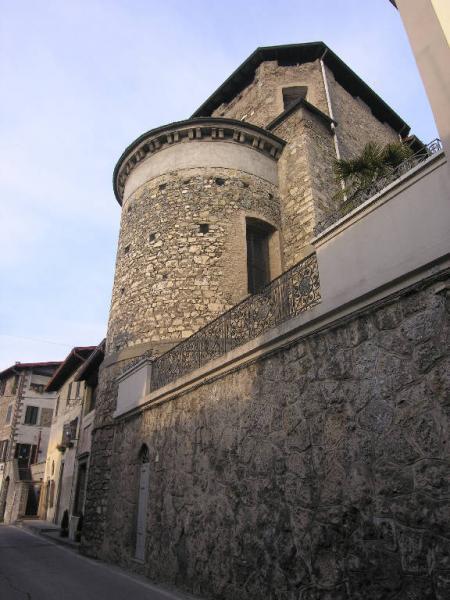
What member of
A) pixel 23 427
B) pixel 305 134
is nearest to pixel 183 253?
pixel 305 134

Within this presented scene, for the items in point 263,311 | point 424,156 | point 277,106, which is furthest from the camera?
point 277,106

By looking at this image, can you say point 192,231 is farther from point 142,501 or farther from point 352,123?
point 352,123

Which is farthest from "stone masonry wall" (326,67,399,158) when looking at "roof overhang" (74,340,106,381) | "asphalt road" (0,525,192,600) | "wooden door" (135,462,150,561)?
"asphalt road" (0,525,192,600)

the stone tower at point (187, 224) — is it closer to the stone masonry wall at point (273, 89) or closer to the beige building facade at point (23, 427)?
the stone masonry wall at point (273, 89)

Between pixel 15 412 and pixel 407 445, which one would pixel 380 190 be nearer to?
pixel 407 445

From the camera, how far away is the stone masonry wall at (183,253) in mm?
10719

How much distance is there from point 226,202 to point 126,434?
6.48m

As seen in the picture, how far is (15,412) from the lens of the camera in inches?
1163

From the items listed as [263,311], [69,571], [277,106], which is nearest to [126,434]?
[69,571]

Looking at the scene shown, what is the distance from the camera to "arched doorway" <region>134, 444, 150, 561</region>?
26.1ft

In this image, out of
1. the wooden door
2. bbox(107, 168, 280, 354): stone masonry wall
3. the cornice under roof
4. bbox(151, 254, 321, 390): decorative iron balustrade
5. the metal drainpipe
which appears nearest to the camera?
bbox(151, 254, 321, 390): decorative iron balustrade

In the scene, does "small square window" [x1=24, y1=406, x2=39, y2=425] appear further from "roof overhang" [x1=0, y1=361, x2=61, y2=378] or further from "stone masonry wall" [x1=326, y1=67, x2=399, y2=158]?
"stone masonry wall" [x1=326, y1=67, x2=399, y2=158]

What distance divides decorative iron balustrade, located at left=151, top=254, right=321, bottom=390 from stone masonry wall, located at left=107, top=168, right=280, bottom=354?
85.2 inches

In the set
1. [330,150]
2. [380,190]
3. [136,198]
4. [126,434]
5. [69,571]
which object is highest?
[330,150]
